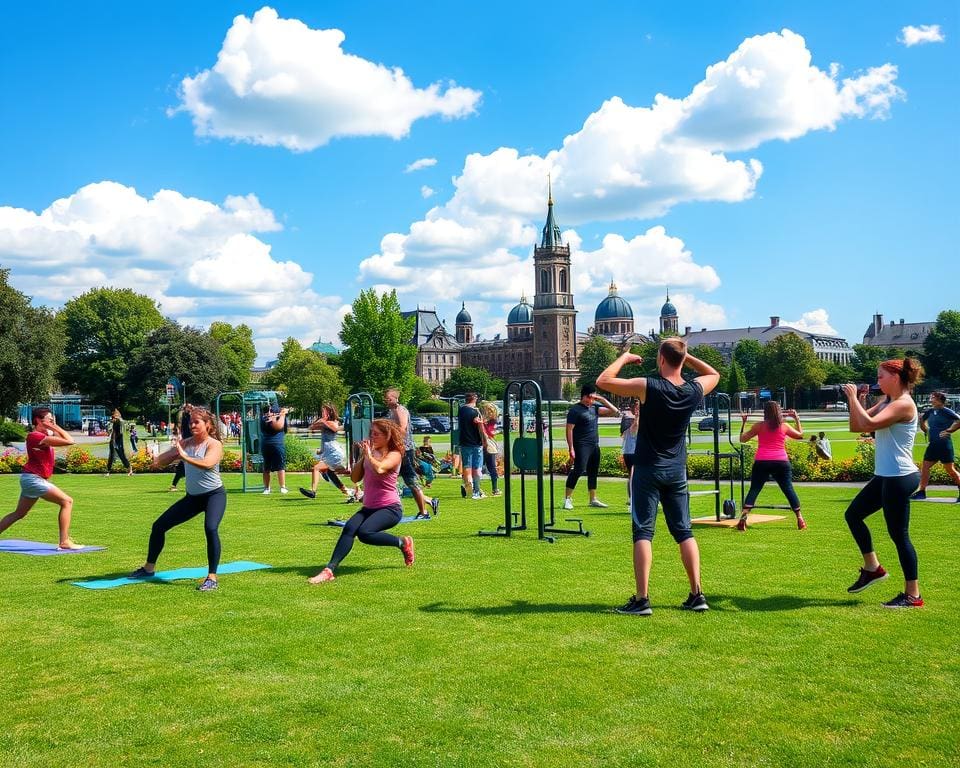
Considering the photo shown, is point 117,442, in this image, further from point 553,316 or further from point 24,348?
point 553,316

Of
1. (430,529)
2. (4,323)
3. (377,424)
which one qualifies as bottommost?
(430,529)

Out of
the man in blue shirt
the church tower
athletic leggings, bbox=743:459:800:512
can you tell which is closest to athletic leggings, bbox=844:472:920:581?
athletic leggings, bbox=743:459:800:512

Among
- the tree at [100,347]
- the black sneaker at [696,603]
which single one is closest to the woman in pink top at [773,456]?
the black sneaker at [696,603]

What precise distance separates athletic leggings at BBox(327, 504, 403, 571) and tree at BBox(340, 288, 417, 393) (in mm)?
69101

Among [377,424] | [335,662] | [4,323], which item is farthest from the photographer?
[4,323]

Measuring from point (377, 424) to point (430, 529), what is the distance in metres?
4.01

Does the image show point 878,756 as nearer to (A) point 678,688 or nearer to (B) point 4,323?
(A) point 678,688

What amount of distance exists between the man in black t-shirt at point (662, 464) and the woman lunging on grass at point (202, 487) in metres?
3.99

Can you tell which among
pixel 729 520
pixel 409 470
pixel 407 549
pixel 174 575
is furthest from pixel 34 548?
pixel 729 520

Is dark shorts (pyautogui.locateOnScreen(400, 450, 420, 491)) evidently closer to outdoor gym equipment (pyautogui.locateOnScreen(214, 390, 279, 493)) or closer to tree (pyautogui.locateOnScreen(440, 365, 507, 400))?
outdoor gym equipment (pyautogui.locateOnScreen(214, 390, 279, 493))

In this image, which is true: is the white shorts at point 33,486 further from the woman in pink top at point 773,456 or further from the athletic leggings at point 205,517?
the woman in pink top at point 773,456

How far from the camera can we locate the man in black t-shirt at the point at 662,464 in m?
7.32

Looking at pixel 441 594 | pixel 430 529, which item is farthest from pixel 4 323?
pixel 441 594

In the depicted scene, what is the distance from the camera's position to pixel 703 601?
24.8ft
